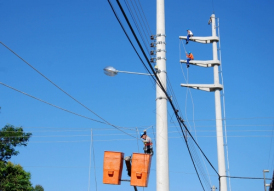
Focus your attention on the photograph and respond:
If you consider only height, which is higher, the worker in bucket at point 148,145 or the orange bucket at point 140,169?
the worker in bucket at point 148,145

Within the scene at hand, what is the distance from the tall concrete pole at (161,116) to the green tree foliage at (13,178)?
30025 millimetres

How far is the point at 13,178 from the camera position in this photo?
39031 mm

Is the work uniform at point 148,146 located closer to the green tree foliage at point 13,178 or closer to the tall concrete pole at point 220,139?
the tall concrete pole at point 220,139

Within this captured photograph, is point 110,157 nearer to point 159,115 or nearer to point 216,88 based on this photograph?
point 159,115

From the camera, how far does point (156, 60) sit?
11.9 meters

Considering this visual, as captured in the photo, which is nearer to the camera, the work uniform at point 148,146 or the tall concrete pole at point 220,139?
the work uniform at point 148,146

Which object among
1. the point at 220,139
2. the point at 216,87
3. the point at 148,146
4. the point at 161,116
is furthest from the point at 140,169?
the point at 216,87

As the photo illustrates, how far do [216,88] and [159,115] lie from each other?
42.2 feet

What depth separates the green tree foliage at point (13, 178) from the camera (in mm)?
38406

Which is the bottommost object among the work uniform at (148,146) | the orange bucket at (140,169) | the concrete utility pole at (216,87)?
the orange bucket at (140,169)

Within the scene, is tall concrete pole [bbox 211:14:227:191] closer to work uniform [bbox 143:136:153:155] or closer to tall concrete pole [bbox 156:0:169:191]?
work uniform [bbox 143:136:153:155]

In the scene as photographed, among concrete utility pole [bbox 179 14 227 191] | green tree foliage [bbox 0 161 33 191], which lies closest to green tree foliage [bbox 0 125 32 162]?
green tree foliage [bbox 0 161 33 191]

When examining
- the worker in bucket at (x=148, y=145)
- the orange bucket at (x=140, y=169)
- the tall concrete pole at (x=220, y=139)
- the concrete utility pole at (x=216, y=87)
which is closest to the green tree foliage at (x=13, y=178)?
the concrete utility pole at (x=216, y=87)

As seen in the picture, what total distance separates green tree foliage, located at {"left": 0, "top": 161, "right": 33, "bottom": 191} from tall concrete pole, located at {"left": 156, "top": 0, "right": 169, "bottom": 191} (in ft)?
98.5
